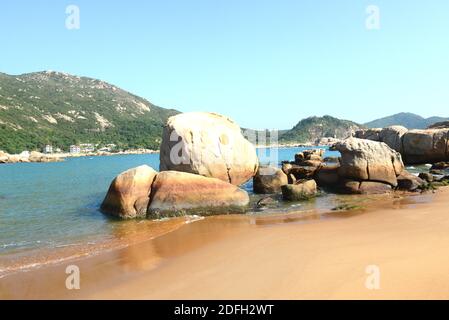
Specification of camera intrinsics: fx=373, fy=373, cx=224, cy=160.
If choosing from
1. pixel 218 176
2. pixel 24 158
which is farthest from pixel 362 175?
pixel 24 158

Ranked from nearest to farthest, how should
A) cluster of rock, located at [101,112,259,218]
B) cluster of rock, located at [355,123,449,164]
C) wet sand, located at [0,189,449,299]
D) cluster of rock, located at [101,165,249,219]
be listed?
wet sand, located at [0,189,449,299] < cluster of rock, located at [101,165,249,219] < cluster of rock, located at [101,112,259,218] < cluster of rock, located at [355,123,449,164]

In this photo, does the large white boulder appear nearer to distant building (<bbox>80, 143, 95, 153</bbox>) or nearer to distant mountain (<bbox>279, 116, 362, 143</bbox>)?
distant building (<bbox>80, 143, 95, 153</bbox>)

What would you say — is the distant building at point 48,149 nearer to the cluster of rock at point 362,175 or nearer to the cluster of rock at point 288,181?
the cluster of rock at point 288,181

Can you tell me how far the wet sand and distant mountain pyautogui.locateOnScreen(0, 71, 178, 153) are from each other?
105 meters

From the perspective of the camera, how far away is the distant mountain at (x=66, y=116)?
113250 mm

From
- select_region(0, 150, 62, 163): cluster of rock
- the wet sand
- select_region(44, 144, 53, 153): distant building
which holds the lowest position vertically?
select_region(0, 150, 62, 163): cluster of rock

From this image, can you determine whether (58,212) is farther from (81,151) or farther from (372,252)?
(81,151)

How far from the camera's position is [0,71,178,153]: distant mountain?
113 metres

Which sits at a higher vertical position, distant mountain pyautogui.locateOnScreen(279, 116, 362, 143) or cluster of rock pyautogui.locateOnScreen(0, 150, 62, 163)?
distant mountain pyautogui.locateOnScreen(279, 116, 362, 143)

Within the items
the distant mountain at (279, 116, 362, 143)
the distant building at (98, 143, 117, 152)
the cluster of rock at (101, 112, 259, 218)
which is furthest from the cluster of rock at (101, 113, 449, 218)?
the distant mountain at (279, 116, 362, 143)

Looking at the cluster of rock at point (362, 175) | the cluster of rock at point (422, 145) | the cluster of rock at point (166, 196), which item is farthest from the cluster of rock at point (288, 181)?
the cluster of rock at point (422, 145)

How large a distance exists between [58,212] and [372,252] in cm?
1243

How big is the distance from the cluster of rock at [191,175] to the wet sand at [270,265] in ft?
8.99

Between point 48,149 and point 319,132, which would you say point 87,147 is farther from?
point 319,132
